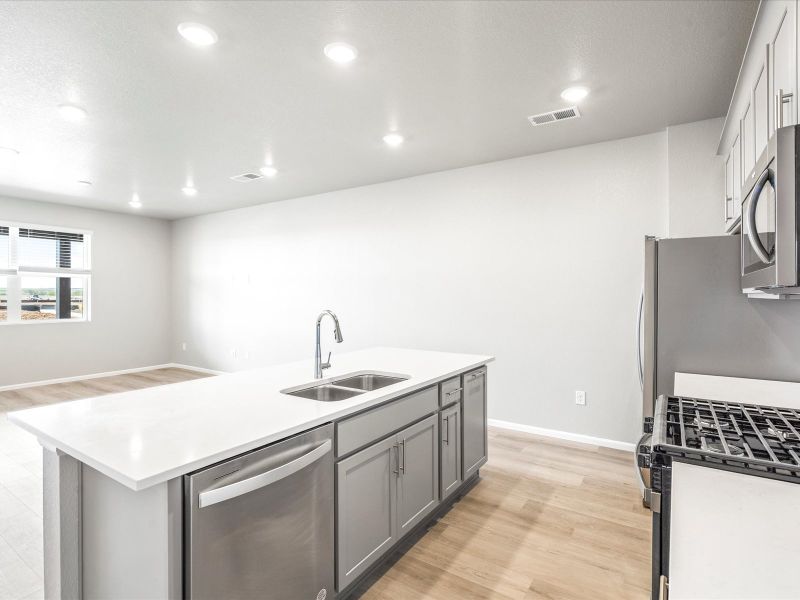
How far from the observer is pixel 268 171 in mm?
4699

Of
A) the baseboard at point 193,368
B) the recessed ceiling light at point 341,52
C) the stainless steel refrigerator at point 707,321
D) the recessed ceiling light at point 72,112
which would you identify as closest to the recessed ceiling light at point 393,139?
the recessed ceiling light at point 341,52

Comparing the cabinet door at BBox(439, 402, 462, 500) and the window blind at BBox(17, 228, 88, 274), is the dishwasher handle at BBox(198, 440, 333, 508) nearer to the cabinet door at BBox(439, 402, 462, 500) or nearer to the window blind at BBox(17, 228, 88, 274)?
the cabinet door at BBox(439, 402, 462, 500)

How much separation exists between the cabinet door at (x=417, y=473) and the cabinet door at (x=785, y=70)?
6.23 feet

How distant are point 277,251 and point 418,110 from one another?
368 cm

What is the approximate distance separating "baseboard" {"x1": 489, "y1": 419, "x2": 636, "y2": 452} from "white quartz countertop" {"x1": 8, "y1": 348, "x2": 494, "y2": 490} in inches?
84.3

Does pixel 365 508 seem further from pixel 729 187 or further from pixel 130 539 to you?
pixel 729 187

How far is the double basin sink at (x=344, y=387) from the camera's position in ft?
7.48

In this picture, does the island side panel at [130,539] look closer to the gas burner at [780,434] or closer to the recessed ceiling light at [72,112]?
the gas burner at [780,434]

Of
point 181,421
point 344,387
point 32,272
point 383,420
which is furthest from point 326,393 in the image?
point 32,272

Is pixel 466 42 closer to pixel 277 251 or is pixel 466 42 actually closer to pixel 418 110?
pixel 418 110

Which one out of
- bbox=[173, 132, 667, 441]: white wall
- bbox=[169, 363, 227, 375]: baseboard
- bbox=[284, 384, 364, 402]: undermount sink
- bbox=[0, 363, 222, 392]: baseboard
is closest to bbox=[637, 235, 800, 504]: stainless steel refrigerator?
bbox=[173, 132, 667, 441]: white wall

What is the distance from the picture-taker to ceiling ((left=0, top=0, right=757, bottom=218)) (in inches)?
82.0

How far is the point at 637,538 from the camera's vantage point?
7.89 ft

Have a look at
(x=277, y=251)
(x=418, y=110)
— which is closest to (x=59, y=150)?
(x=277, y=251)
